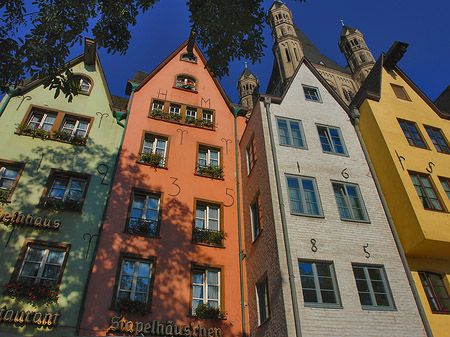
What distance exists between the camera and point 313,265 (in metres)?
12.0

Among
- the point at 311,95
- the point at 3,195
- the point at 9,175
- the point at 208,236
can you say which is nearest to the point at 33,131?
the point at 9,175

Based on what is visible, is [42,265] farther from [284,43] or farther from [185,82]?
[284,43]

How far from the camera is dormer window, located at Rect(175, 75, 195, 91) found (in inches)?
827

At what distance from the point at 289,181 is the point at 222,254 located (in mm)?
4085

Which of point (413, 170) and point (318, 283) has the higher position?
point (413, 170)

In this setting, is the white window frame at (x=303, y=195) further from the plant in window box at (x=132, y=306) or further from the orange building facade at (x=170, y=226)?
the plant in window box at (x=132, y=306)

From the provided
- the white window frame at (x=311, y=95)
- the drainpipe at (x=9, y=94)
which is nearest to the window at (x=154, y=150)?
the drainpipe at (x=9, y=94)

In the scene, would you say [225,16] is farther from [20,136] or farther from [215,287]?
[20,136]

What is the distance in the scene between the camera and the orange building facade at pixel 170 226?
1220 centimetres

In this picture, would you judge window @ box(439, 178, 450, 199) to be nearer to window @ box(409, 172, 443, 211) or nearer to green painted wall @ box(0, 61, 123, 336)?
window @ box(409, 172, 443, 211)

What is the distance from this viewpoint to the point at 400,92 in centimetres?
1944

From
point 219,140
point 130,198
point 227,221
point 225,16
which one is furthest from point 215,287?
point 225,16

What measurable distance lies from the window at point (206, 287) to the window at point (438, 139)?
12.2 metres

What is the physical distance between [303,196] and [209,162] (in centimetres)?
571
